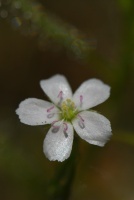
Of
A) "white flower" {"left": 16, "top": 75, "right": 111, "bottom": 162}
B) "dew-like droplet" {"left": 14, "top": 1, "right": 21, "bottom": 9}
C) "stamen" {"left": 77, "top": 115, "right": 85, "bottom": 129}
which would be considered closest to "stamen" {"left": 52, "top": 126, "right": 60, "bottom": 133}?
"white flower" {"left": 16, "top": 75, "right": 111, "bottom": 162}

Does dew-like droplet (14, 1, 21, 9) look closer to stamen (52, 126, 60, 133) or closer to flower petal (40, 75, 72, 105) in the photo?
flower petal (40, 75, 72, 105)

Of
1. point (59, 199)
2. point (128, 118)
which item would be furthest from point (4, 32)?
point (59, 199)

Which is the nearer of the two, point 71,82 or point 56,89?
point 56,89

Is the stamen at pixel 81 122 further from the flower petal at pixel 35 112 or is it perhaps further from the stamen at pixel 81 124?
the flower petal at pixel 35 112

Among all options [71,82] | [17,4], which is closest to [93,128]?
[17,4]

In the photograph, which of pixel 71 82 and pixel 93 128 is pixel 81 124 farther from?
pixel 71 82

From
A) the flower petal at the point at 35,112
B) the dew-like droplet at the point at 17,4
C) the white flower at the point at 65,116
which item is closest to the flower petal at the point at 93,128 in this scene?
the white flower at the point at 65,116
